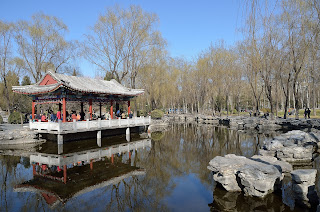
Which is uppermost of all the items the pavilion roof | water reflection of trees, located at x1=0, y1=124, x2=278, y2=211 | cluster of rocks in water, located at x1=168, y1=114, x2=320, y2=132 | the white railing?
the pavilion roof

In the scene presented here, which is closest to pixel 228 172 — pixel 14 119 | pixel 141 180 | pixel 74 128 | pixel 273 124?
pixel 141 180

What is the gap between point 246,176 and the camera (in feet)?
19.0

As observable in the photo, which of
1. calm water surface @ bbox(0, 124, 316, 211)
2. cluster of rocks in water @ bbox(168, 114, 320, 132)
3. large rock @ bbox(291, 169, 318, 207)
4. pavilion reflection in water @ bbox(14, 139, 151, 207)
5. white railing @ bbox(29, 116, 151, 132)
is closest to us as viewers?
large rock @ bbox(291, 169, 318, 207)

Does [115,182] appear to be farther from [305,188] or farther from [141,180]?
[305,188]

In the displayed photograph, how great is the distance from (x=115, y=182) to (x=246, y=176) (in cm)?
389

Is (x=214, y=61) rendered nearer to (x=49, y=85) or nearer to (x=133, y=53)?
(x=133, y=53)

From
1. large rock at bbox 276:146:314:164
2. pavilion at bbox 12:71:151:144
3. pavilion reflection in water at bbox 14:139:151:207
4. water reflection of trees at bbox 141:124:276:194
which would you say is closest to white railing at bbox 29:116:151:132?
pavilion at bbox 12:71:151:144

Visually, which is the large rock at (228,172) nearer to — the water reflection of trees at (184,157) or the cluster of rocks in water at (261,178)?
the cluster of rocks in water at (261,178)

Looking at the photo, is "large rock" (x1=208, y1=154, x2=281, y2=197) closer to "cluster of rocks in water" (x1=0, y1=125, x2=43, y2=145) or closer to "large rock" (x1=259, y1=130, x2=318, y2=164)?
"large rock" (x1=259, y1=130, x2=318, y2=164)

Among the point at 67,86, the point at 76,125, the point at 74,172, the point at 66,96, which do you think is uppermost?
the point at 67,86

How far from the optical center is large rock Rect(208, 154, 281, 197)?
566 cm

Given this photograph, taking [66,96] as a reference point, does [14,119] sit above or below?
below

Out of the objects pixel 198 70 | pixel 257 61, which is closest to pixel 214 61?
pixel 198 70

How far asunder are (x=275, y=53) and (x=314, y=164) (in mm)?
14193
